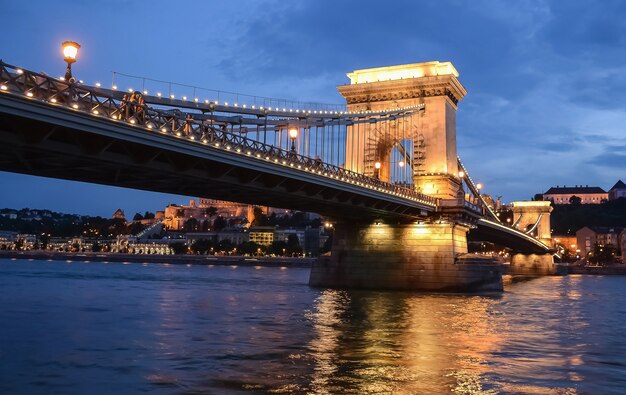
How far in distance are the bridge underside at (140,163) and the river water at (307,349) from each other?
5.66 m

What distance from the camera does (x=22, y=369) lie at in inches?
606

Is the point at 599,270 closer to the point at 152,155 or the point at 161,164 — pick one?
the point at 161,164

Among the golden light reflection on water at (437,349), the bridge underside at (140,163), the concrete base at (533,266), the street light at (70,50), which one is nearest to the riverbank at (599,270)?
the concrete base at (533,266)

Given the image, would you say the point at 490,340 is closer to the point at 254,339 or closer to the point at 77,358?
the point at 254,339

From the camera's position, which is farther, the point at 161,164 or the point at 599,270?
the point at 599,270

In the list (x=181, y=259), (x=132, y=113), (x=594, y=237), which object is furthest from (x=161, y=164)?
(x=594, y=237)

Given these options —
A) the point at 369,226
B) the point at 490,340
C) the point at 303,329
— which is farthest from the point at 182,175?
the point at 369,226

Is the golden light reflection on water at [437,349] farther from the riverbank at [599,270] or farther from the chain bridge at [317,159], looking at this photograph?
the riverbank at [599,270]

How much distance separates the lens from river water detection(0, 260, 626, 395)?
14.0m

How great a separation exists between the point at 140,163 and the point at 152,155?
20.4 inches

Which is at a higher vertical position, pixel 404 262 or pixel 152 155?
pixel 152 155

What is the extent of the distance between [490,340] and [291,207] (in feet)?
67.6

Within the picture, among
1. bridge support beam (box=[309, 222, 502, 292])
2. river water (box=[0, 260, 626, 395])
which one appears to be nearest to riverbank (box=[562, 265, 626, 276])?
bridge support beam (box=[309, 222, 502, 292])

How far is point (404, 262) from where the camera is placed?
46.9 m
